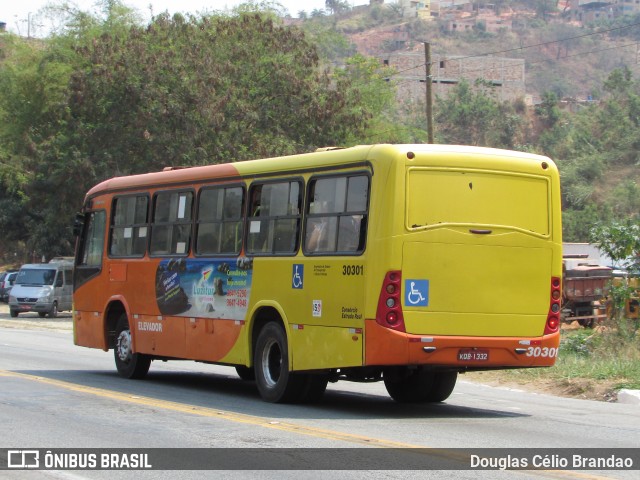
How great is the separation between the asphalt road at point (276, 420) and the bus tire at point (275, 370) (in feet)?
0.61

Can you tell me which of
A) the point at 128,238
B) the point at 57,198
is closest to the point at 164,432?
the point at 128,238

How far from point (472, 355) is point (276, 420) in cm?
232

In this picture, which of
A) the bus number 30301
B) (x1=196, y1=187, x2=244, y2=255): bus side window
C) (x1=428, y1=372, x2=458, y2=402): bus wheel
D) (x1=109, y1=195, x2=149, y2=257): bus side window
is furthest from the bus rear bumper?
(x1=109, y1=195, x2=149, y2=257): bus side window

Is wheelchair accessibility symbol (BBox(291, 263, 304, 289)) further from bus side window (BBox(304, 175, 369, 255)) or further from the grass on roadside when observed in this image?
the grass on roadside

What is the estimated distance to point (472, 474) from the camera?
29.0ft

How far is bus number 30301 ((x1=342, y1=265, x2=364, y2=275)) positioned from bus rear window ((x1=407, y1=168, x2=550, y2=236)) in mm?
731

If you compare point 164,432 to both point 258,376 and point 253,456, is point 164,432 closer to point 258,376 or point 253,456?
point 253,456

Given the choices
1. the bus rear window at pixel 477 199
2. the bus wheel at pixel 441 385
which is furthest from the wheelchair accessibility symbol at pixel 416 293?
the bus wheel at pixel 441 385

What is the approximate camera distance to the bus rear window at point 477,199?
40.7 feet

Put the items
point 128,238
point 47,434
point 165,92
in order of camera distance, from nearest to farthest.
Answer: point 47,434, point 128,238, point 165,92

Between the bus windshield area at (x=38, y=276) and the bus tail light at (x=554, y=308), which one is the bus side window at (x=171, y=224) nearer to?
the bus tail light at (x=554, y=308)

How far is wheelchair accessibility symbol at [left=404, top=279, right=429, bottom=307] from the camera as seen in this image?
12.3 metres

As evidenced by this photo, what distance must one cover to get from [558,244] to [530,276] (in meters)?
0.59

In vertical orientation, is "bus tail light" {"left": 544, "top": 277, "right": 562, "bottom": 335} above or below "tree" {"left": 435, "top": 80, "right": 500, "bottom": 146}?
below
